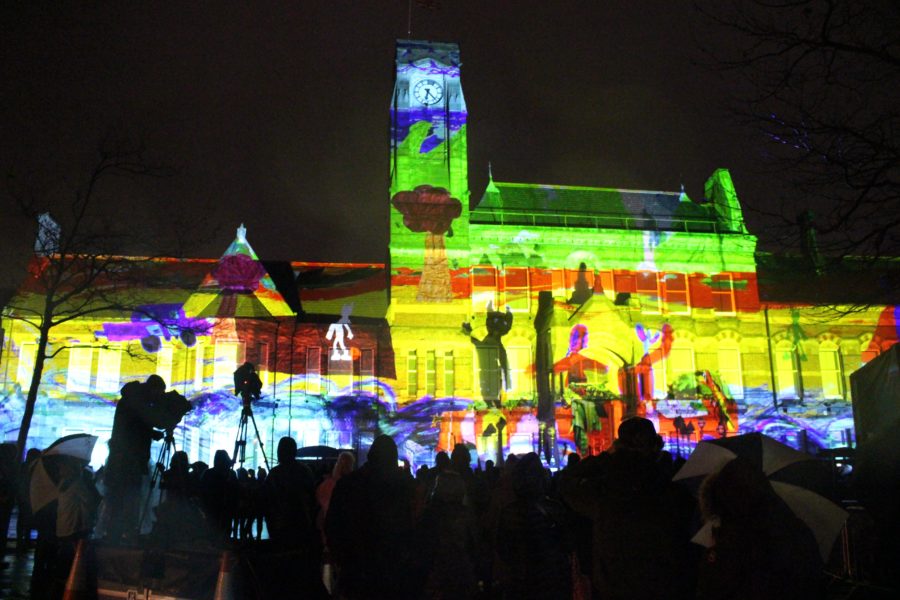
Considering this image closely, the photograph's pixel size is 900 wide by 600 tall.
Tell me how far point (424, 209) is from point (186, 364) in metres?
13.9

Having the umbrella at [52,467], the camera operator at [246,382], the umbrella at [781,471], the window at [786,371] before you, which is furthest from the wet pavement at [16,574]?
the window at [786,371]

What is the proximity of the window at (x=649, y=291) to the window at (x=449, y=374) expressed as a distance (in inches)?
404

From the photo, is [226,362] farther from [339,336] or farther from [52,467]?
[52,467]

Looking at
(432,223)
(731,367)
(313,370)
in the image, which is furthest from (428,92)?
(731,367)

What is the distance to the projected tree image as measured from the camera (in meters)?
38.6

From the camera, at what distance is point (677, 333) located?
4028 cm

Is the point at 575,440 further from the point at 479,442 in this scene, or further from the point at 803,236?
the point at 803,236

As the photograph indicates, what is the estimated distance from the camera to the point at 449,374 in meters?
38.2

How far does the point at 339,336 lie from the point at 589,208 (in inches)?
600

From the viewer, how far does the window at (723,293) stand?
41219 mm

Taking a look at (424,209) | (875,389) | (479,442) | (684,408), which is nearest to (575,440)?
(479,442)

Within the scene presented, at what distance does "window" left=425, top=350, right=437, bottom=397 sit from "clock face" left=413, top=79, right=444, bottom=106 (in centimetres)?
1283

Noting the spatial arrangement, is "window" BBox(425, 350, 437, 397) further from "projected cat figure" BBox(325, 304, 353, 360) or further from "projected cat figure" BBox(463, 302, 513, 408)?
"projected cat figure" BBox(325, 304, 353, 360)

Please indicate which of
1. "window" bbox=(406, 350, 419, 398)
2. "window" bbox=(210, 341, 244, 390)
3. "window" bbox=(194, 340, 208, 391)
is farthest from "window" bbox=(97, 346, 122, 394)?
"window" bbox=(406, 350, 419, 398)
